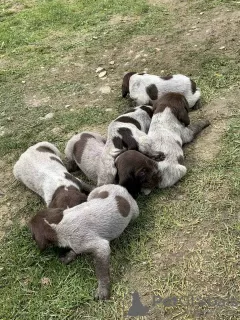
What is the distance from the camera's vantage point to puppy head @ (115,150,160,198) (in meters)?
5.62

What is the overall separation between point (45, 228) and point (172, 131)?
2.42 metres

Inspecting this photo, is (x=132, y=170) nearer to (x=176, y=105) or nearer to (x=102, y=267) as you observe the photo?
(x=102, y=267)

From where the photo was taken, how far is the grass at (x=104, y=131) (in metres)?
4.68

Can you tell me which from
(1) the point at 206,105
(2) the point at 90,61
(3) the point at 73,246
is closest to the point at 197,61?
(1) the point at 206,105

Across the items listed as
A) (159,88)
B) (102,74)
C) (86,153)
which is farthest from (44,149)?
(102,74)

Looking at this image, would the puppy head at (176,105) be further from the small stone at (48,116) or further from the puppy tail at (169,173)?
the small stone at (48,116)

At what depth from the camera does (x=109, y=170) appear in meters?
5.93

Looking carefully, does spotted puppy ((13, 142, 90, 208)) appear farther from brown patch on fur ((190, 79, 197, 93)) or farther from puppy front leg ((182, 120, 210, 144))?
brown patch on fur ((190, 79, 197, 93))

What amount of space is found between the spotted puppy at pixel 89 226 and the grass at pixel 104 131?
176mm

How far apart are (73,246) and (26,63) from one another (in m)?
6.14

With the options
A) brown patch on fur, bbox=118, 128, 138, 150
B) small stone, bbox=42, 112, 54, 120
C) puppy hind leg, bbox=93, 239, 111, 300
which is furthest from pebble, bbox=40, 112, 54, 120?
puppy hind leg, bbox=93, 239, 111, 300

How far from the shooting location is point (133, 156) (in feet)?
18.8

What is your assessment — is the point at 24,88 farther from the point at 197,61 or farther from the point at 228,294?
the point at 228,294

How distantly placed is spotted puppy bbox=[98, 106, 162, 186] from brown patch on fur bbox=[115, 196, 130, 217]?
69 centimetres
